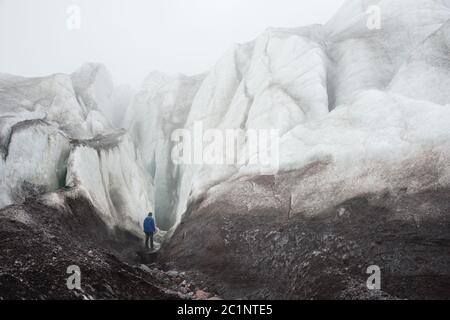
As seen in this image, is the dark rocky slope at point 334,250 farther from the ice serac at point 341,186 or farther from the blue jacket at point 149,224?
the blue jacket at point 149,224

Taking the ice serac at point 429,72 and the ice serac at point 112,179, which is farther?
the ice serac at point 112,179

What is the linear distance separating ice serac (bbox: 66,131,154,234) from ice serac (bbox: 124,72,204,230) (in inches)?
104

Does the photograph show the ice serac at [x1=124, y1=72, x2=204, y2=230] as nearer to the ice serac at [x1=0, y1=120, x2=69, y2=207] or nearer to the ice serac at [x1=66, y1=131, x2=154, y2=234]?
the ice serac at [x1=66, y1=131, x2=154, y2=234]

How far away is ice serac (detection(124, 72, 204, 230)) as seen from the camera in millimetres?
37438

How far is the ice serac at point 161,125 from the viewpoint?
37.4 metres

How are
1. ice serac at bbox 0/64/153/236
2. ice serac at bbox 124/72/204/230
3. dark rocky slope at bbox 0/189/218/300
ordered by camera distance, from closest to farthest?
dark rocky slope at bbox 0/189/218/300, ice serac at bbox 0/64/153/236, ice serac at bbox 124/72/204/230

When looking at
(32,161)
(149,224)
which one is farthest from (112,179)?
(32,161)

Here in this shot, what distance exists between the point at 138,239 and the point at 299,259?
13304 millimetres

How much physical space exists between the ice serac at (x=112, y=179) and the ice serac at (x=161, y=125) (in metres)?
2.64

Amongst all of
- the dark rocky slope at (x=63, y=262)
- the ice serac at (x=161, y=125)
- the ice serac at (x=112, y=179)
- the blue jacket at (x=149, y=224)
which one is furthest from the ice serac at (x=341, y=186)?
the ice serac at (x=161, y=125)

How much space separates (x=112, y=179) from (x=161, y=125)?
14.6 meters

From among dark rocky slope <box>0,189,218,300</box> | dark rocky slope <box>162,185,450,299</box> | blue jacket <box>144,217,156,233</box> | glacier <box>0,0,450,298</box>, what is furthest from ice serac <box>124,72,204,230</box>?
dark rocky slope <box>162,185,450,299</box>
